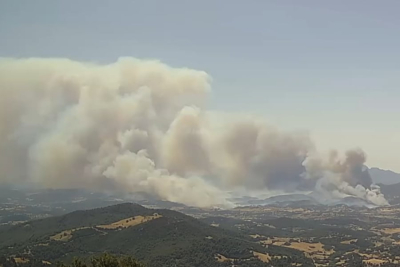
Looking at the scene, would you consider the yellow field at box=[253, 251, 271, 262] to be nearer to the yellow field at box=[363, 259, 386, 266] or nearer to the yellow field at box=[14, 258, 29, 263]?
the yellow field at box=[363, 259, 386, 266]

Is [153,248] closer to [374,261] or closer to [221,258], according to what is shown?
[221,258]

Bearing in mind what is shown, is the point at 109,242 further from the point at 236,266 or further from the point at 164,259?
the point at 236,266

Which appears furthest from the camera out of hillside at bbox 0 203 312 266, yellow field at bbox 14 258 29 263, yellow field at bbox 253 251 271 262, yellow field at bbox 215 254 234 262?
yellow field at bbox 253 251 271 262

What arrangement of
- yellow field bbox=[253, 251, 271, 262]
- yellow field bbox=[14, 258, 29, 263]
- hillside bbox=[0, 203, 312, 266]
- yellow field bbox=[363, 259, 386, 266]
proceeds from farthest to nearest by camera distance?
yellow field bbox=[363, 259, 386, 266]
yellow field bbox=[253, 251, 271, 262]
hillside bbox=[0, 203, 312, 266]
yellow field bbox=[14, 258, 29, 263]

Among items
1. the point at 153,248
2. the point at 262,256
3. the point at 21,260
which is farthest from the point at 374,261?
the point at 21,260

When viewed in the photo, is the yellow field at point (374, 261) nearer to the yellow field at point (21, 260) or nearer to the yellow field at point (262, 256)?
the yellow field at point (262, 256)

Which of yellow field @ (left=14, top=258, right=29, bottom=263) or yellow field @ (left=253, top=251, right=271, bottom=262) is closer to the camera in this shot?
yellow field @ (left=14, top=258, right=29, bottom=263)

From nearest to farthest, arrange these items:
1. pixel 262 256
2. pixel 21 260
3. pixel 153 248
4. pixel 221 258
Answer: pixel 21 260, pixel 221 258, pixel 153 248, pixel 262 256

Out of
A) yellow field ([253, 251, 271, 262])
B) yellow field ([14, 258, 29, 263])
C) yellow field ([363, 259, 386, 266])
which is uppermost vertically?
yellow field ([14, 258, 29, 263])

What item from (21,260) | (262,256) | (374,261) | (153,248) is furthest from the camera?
(374,261)

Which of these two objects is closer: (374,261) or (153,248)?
(153,248)

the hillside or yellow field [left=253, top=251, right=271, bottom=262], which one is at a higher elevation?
the hillside

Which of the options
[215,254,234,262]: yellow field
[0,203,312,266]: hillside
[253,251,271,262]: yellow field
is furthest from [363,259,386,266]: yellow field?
[215,254,234,262]: yellow field

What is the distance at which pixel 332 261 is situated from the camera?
197750mm
